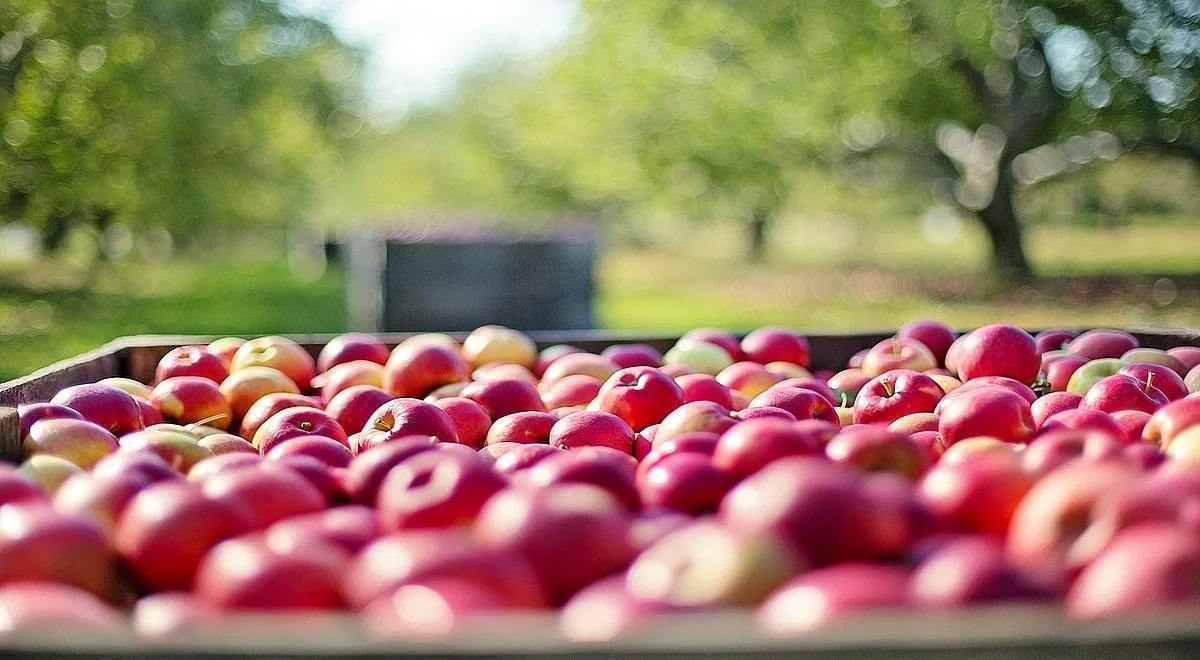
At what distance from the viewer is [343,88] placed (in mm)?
27094

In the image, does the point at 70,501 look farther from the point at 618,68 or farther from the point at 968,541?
the point at 618,68

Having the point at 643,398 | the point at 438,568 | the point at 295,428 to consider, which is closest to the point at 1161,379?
the point at 643,398

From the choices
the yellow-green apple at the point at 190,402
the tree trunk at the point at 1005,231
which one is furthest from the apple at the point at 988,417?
the tree trunk at the point at 1005,231

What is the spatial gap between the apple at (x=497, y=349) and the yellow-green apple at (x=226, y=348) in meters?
0.76

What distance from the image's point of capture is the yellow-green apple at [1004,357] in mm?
3080

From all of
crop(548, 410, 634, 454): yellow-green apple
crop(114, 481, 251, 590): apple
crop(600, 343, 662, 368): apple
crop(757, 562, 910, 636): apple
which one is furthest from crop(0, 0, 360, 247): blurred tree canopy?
crop(757, 562, 910, 636): apple

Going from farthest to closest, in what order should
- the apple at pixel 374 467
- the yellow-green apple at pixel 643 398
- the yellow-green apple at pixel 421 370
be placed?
the yellow-green apple at pixel 421 370 → the yellow-green apple at pixel 643 398 → the apple at pixel 374 467

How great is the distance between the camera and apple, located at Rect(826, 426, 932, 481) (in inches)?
67.7

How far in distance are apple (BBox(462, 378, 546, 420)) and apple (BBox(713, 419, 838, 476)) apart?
1.14 meters

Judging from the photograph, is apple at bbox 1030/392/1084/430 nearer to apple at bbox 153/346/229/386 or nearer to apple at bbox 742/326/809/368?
apple at bbox 742/326/809/368

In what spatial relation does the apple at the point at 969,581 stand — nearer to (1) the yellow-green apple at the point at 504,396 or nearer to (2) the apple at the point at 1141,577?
(2) the apple at the point at 1141,577

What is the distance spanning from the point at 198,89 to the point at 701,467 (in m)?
17.3

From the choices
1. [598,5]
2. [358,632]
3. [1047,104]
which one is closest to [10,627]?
[358,632]

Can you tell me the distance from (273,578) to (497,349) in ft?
8.10
